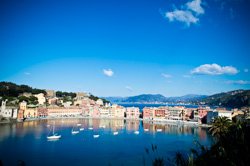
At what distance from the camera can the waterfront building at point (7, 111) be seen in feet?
142

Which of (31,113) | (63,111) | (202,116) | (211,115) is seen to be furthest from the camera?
(63,111)

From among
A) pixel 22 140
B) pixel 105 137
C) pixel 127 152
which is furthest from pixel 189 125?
pixel 22 140

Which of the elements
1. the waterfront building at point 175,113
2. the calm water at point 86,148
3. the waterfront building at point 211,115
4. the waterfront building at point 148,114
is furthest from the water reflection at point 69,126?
the waterfront building at point 148,114

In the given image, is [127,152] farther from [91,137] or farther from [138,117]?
[138,117]

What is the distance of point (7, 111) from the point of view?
144ft

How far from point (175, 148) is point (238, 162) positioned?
2292 centimetres

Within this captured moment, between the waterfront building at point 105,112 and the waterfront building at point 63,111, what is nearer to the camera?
the waterfront building at point 63,111

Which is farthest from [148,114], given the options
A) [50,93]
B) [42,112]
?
[50,93]

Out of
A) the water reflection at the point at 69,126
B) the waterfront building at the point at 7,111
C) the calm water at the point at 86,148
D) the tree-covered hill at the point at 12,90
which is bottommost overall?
the calm water at the point at 86,148

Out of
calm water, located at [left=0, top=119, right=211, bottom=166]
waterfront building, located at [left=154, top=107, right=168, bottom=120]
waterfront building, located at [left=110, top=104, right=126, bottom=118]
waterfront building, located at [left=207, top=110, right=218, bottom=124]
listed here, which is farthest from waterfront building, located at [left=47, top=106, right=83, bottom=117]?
waterfront building, located at [left=207, top=110, right=218, bottom=124]

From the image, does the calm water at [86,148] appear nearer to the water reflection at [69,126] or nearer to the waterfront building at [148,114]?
the water reflection at [69,126]

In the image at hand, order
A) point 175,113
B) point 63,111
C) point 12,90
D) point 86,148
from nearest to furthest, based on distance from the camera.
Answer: point 86,148 → point 175,113 → point 63,111 → point 12,90

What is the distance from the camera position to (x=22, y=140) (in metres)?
27.5

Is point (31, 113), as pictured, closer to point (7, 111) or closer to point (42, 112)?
point (42, 112)
